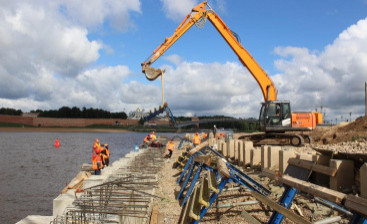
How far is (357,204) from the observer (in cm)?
306

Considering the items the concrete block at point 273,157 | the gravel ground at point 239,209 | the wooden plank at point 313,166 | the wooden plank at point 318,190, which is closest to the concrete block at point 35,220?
the gravel ground at point 239,209

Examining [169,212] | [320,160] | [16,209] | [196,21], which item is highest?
[196,21]

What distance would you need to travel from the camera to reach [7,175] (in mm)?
22375

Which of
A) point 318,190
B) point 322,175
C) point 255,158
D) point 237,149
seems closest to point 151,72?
point 237,149

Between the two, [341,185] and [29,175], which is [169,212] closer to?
[341,185]

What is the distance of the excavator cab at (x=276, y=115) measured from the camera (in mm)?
18703

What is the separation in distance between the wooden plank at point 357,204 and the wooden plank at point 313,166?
389 centimetres

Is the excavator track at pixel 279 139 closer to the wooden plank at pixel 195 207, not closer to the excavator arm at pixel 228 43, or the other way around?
the excavator arm at pixel 228 43

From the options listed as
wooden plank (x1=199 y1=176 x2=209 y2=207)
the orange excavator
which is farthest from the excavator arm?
wooden plank (x1=199 y1=176 x2=209 y2=207)

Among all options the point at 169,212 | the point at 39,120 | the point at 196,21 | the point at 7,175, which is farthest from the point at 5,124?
the point at 169,212

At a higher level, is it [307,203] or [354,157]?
[354,157]

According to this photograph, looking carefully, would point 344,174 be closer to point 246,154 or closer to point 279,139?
point 246,154

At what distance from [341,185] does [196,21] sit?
16576mm

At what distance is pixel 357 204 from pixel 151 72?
18.9 meters
